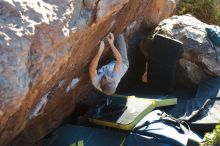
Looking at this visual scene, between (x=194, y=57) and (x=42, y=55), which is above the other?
(x=42, y=55)

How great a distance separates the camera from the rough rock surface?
8523 millimetres

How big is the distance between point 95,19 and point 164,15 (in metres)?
4.26

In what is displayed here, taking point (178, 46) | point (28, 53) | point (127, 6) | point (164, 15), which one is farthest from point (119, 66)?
point (164, 15)

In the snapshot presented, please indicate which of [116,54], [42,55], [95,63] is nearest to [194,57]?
[116,54]

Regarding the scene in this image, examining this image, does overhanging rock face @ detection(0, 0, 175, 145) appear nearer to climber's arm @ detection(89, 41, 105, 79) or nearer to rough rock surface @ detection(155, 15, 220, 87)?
climber's arm @ detection(89, 41, 105, 79)

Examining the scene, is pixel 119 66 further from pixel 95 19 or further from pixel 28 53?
pixel 28 53

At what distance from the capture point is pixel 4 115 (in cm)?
467

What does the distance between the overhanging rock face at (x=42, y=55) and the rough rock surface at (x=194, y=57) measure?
2.17m

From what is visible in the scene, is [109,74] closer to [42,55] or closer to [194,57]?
[42,55]

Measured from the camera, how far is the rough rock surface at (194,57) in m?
8.52

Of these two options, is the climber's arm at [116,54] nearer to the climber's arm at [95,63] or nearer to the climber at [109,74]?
the climber at [109,74]

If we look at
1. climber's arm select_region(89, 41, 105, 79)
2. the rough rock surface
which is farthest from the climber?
the rough rock surface

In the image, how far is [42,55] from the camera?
494 cm

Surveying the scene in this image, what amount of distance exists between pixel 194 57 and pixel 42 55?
14.2 feet
